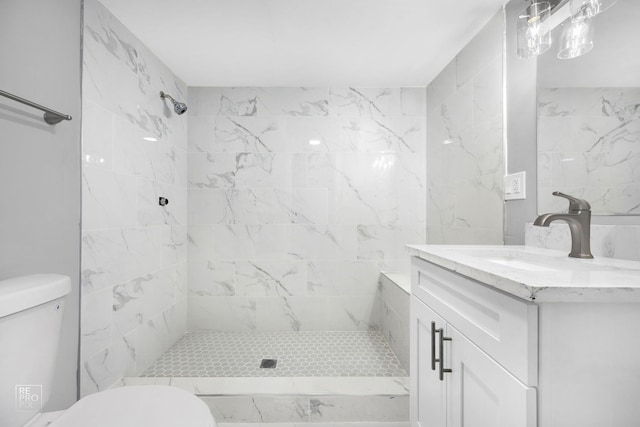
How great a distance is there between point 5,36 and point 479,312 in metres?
1.90

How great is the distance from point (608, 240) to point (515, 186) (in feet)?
1.71

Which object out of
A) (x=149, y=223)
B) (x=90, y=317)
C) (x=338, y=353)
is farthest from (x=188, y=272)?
(x=338, y=353)

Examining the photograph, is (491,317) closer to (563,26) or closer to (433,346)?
(433,346)

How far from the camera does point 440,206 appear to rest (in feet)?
7.77

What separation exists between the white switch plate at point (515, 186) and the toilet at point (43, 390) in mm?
1609

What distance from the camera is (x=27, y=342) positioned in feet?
2.98

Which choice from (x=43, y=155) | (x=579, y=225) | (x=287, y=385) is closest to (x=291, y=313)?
(x=287, y=385)

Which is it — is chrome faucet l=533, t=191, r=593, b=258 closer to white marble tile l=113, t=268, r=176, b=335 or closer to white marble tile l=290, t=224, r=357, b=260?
white marble tile l=290, t=224, r=357, b=260

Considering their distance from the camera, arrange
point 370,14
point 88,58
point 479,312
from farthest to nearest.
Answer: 1. point 370,14
2. point 88,58
3. point 479,312

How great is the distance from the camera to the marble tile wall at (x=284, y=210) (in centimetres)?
259

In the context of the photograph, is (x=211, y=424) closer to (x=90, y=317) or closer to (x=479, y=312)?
(x=479, y=312)

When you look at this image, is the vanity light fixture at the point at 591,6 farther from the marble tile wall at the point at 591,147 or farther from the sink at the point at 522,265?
the sink at the point at 522,265

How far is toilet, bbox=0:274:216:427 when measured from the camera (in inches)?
33.3

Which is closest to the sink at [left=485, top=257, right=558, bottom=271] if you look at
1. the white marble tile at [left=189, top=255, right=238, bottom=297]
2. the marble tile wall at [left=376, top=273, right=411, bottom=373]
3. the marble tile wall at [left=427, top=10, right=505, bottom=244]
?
the marble tile wall at [left=427, top=10, right=505, bottom=244]
